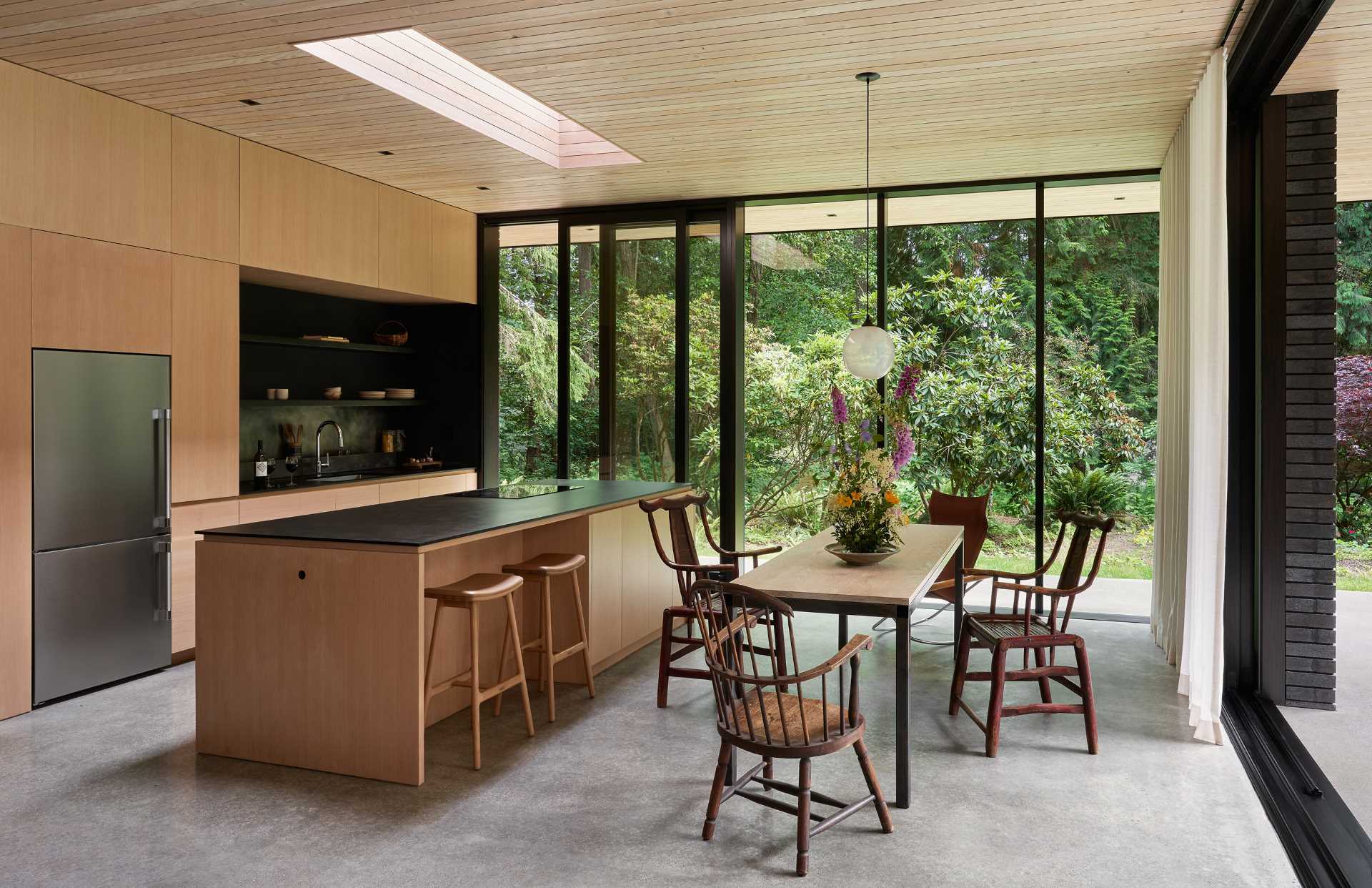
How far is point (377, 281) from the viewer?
6.71 metres

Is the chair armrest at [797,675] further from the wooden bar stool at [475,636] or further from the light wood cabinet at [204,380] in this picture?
the light wood cabinet at [204,380]

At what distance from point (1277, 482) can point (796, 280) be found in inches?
266

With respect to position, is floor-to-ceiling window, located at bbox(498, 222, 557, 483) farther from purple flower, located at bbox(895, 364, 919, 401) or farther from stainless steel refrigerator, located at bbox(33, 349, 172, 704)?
purple flower, located at bbox(895, 364, 919, 401)

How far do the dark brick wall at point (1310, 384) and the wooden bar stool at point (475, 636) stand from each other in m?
3.48

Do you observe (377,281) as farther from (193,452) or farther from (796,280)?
(796,280)

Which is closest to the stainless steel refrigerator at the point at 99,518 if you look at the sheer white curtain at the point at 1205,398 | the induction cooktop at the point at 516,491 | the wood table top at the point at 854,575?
the induction cooktop at the point at 516,491

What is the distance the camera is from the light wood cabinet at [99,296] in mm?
4457

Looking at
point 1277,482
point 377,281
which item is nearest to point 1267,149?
point 1277,482

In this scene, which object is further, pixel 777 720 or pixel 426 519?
pixel 426 519

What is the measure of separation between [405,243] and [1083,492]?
621 cm

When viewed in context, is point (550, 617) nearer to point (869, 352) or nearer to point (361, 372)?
point (869, 352)

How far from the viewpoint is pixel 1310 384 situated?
431cm

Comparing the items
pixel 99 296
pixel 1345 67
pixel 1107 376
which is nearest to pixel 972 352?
pixel 1107 376

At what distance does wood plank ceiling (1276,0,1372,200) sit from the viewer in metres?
3.69
